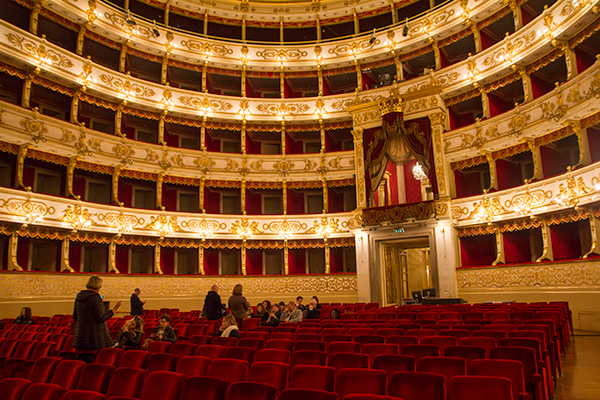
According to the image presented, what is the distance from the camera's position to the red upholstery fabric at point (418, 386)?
2885 mm

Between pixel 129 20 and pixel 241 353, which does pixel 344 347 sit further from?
pixel 129 20

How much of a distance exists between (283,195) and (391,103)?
546cm

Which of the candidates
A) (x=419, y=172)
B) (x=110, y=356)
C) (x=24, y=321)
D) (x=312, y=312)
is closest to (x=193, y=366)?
(x=110, y=356)

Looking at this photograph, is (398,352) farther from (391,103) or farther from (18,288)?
(391,103)

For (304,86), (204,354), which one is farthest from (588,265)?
(304,86)

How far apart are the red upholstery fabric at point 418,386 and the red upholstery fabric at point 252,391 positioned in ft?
2.75

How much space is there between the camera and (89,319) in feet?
15.0

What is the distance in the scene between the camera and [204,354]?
14.8ft

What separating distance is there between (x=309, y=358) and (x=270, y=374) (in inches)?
21.8

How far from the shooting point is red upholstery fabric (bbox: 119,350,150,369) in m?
4.16

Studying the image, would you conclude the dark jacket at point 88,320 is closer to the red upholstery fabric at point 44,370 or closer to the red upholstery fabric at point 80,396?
the red upholstery fabric at point 44,370

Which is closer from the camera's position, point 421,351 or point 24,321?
point 421,351

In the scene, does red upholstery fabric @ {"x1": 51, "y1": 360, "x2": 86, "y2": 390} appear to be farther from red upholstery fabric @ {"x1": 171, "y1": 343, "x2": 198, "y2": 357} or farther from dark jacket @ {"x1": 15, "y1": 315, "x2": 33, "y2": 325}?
dark jacket @ {"x1": 15, "y1": 315, "x2": 33, "y2": 325}

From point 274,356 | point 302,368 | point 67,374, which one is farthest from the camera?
point 274,356
